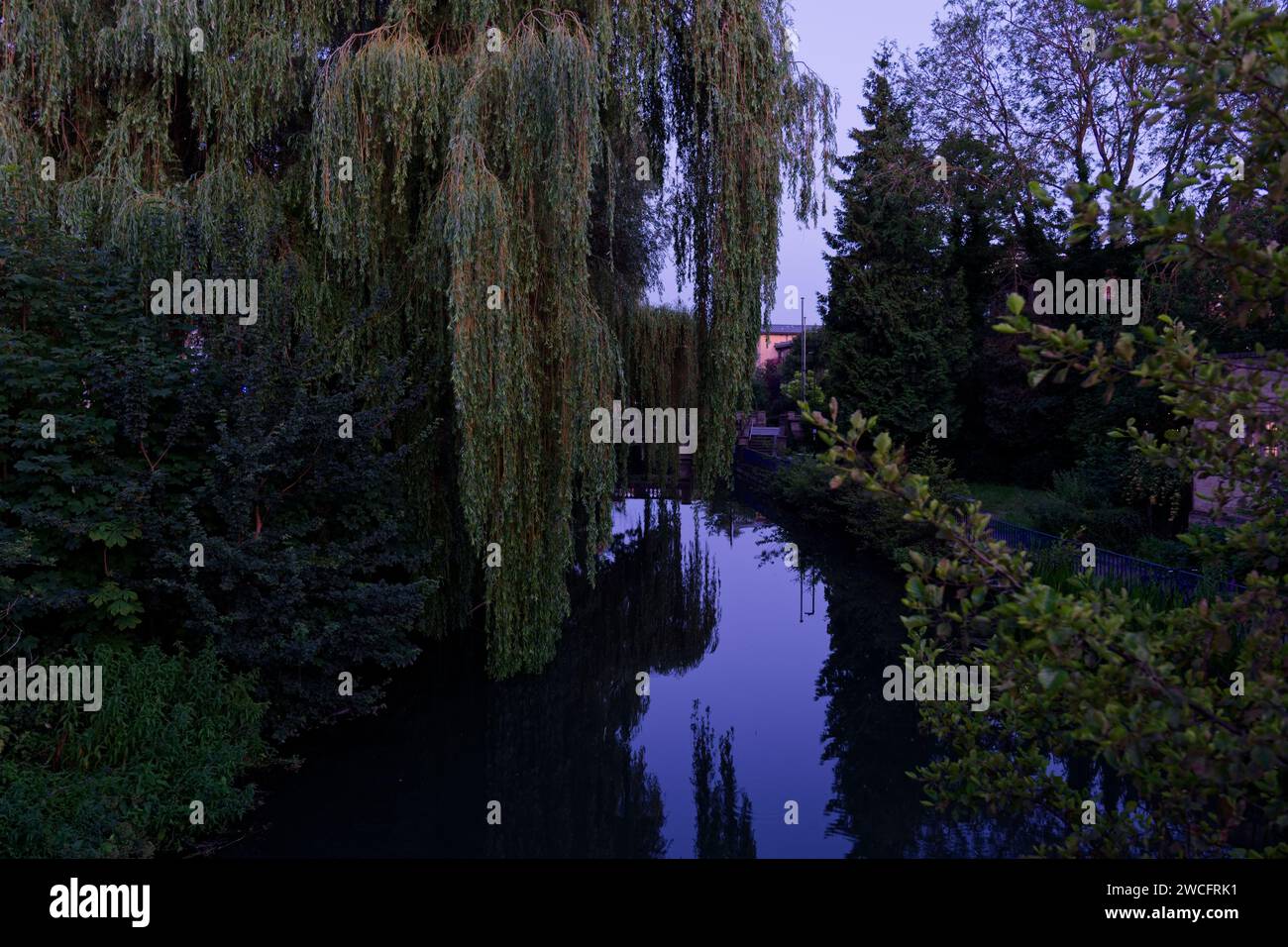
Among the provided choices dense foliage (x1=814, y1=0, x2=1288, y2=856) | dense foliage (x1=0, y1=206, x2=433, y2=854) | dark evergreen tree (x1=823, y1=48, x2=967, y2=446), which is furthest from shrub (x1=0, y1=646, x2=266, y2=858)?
dark evergreen tree (x1=823, y1=48, x2=967, y2=446)

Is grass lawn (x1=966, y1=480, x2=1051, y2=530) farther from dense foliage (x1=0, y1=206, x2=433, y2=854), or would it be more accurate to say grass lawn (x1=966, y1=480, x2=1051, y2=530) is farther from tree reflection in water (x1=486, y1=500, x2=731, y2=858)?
dense foliage (x1=0, y1=206, x2=433, y2=854)

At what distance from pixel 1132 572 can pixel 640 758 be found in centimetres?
777

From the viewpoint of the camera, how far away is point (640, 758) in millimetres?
8461

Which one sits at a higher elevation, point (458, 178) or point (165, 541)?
point (458, 178)

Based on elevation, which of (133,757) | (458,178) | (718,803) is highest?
(458,178)

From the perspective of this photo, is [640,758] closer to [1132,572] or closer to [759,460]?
[1132,572]

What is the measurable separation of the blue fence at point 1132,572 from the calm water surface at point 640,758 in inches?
114

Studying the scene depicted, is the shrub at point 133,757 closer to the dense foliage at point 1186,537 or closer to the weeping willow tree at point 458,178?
the weeping willow tree at point 458,178

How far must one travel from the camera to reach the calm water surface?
6.71 m

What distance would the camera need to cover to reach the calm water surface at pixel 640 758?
22.0ft

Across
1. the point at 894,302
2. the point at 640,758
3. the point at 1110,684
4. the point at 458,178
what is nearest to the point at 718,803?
the point at 640,758

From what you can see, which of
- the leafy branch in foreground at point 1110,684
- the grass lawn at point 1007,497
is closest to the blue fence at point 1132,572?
the grass lawn at point 1007,497

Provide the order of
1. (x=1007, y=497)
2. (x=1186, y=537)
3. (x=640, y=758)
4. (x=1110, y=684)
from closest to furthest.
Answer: (x=1110, y=684) → (x=1186, y=537) → (x=640, y=758) → (x=1007, y=497)
